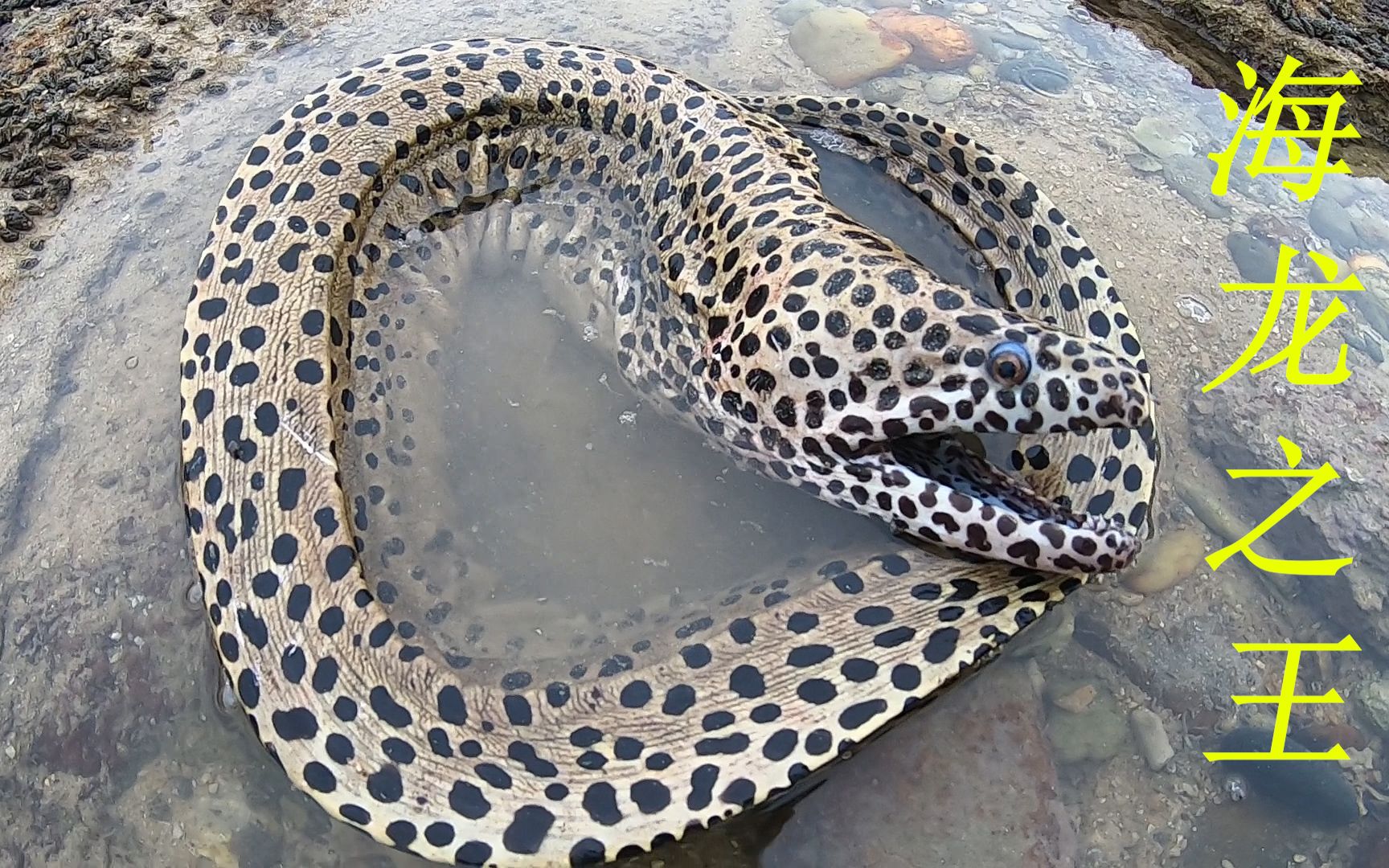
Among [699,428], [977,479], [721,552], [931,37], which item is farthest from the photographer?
[931,37]

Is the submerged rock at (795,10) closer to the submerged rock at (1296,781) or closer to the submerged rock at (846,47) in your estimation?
the submerged rock at (846,47)

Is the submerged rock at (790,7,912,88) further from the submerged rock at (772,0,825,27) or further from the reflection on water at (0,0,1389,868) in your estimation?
the reflection on water at (0,0,1389,868)

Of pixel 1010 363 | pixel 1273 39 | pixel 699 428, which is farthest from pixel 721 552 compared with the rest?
pixel 1273 39

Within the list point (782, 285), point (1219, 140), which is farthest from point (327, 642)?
point (1219, 140)

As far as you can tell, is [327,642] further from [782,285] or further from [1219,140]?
[1219,140]

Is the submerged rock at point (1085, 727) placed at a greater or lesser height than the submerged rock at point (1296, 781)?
greater

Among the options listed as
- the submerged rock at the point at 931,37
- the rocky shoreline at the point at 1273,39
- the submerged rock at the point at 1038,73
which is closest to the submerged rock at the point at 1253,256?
the rocky shoreline at the point at 1273,39

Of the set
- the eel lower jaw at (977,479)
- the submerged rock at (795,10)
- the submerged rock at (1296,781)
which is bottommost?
the submerged rock at (1296,781)

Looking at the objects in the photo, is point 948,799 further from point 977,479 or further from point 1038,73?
point 1038,73
